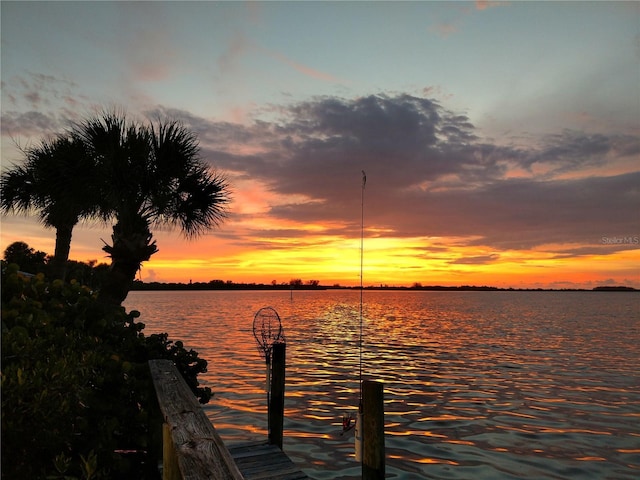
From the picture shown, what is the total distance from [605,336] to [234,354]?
3269cm

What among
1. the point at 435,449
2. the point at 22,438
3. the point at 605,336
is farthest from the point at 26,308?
the point at 605,336

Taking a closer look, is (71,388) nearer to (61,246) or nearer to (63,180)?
(63,180)

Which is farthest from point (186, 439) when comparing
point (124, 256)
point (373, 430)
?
point (124, 256)

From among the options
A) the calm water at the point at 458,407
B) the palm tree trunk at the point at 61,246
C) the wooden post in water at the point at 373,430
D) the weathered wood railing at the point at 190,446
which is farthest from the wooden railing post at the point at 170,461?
the palm tree trunk at the point at 61,246

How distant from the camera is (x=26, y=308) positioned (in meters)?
7.06

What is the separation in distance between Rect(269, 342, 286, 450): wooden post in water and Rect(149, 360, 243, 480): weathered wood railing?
6981 millimetres

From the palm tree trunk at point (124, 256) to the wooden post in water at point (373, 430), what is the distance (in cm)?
1249

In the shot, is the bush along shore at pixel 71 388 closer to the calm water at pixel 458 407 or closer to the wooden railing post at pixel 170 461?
the wooden railing post at pixel 170 461

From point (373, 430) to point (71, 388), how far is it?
13.6ft

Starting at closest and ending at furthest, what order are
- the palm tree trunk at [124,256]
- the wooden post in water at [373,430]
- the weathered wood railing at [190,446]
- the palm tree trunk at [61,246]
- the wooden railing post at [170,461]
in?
1. the weathered wood railing at [190,446]
2. the wooden railing post at [170,461]
3. the wooden post in water at [373,430]
4. the palm tree trunk at [124,256]
5. the palm tree trunk at [61,246]

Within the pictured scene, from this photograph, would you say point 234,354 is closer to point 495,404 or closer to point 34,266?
point 495,404

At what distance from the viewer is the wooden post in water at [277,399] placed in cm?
1077

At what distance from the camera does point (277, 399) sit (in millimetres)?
11109

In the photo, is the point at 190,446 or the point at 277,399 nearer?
the point at 190,446
